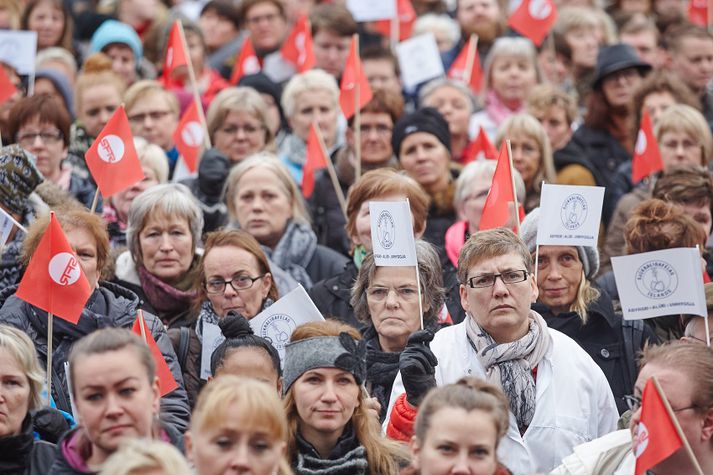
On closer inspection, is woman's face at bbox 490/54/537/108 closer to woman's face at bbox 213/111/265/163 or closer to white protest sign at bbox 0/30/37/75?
woman's face at bbox 213/111/265/163

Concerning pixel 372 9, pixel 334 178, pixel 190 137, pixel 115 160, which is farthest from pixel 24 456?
pixel 372 9

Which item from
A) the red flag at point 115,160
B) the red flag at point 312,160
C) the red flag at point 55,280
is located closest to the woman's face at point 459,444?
the red flag at point 55,280

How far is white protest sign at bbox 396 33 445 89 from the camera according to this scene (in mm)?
14031

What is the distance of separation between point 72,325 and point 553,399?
2.54m

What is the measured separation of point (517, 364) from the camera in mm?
7910

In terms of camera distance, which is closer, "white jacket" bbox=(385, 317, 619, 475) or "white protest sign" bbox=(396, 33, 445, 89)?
"white jacket" bbox=(385, 317, 619, 475)

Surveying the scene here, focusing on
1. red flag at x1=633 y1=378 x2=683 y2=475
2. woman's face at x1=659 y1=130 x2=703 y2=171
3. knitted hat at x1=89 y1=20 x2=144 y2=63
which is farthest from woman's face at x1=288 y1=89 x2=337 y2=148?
red flag at x1=633 y1=378 x2=683 y2=475

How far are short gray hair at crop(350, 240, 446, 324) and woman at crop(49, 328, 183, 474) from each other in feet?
7.06

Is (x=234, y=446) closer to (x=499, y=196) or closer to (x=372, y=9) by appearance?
(x=499, y=196)

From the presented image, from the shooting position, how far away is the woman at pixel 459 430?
6672mm

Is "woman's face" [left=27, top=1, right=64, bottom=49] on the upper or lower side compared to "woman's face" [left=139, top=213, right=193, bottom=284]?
upper

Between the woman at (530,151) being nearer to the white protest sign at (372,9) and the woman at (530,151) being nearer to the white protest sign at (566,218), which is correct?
the white protest sign at (566,218)

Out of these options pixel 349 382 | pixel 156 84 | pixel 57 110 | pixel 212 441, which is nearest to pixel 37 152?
pixel 57 110

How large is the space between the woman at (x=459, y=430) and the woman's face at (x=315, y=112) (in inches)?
232
